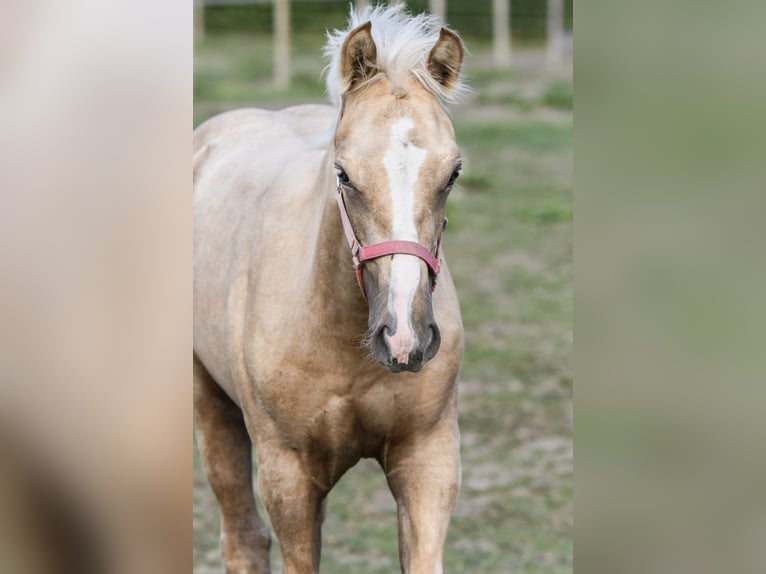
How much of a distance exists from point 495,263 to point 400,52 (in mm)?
6620

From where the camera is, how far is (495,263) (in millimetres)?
9086

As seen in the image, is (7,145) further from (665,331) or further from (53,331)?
(665,331)

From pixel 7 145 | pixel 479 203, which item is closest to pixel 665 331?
pixel 7 145

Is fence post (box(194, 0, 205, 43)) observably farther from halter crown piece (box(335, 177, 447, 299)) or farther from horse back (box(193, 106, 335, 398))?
halter crown piece (box(335, 177, 447, 299))

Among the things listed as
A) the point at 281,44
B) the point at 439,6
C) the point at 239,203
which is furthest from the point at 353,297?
the point at 439,6

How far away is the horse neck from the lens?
8.81 ft

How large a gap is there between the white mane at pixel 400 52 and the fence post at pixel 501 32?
1175cm

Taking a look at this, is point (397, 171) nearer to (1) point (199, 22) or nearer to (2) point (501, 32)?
(2) point (501, 32)

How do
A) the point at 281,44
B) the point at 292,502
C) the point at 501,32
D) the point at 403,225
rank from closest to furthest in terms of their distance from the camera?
1. the point at 403,225
2. the point at 292,502
3. the point at 281,44
4. the point at 501,32

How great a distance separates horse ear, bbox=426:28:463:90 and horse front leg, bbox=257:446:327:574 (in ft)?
3.46

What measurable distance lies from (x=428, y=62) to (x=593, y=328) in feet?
5.10

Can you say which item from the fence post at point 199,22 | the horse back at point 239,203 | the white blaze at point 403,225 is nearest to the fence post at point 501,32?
the fence post at point 199,22

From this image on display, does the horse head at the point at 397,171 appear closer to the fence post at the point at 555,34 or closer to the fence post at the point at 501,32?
the fence post at the point at 501,32

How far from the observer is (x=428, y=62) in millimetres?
2559
